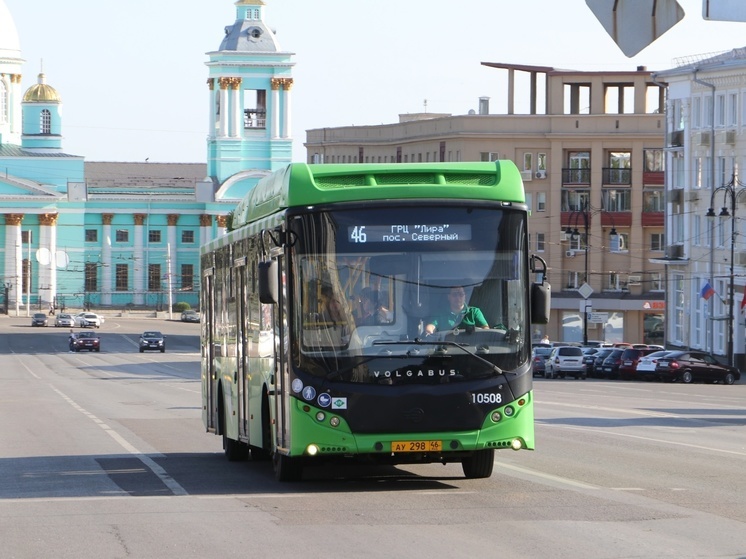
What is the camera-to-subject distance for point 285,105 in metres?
129

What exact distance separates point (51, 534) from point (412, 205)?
452 cm

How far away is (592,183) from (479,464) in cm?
8444

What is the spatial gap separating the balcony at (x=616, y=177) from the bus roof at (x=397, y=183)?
3306 inches

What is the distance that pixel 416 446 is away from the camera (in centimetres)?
1489

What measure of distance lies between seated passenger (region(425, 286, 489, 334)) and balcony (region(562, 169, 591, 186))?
8549 cm

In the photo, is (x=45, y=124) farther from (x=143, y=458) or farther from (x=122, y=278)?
(x=143, y=458)

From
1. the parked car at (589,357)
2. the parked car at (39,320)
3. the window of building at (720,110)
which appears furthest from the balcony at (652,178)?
the parked car at (39,320)

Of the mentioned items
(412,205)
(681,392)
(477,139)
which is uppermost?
(477,139)

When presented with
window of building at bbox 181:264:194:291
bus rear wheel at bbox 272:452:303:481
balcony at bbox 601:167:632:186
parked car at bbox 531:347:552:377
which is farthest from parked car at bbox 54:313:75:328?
bus rear wheel at bbox 272:452:303:481

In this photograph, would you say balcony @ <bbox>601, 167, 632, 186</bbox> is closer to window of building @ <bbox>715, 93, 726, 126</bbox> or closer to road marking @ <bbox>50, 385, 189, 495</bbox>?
window of building @ <bbox>715, 93, 726, 126</bbox>

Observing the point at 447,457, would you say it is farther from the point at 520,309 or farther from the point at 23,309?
the point at 23,309

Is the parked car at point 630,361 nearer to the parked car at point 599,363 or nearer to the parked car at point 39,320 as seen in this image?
the parked car at point 599,363

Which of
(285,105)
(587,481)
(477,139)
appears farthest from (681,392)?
(285,105)

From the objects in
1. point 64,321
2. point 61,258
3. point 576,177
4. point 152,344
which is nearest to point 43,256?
point 61,258
